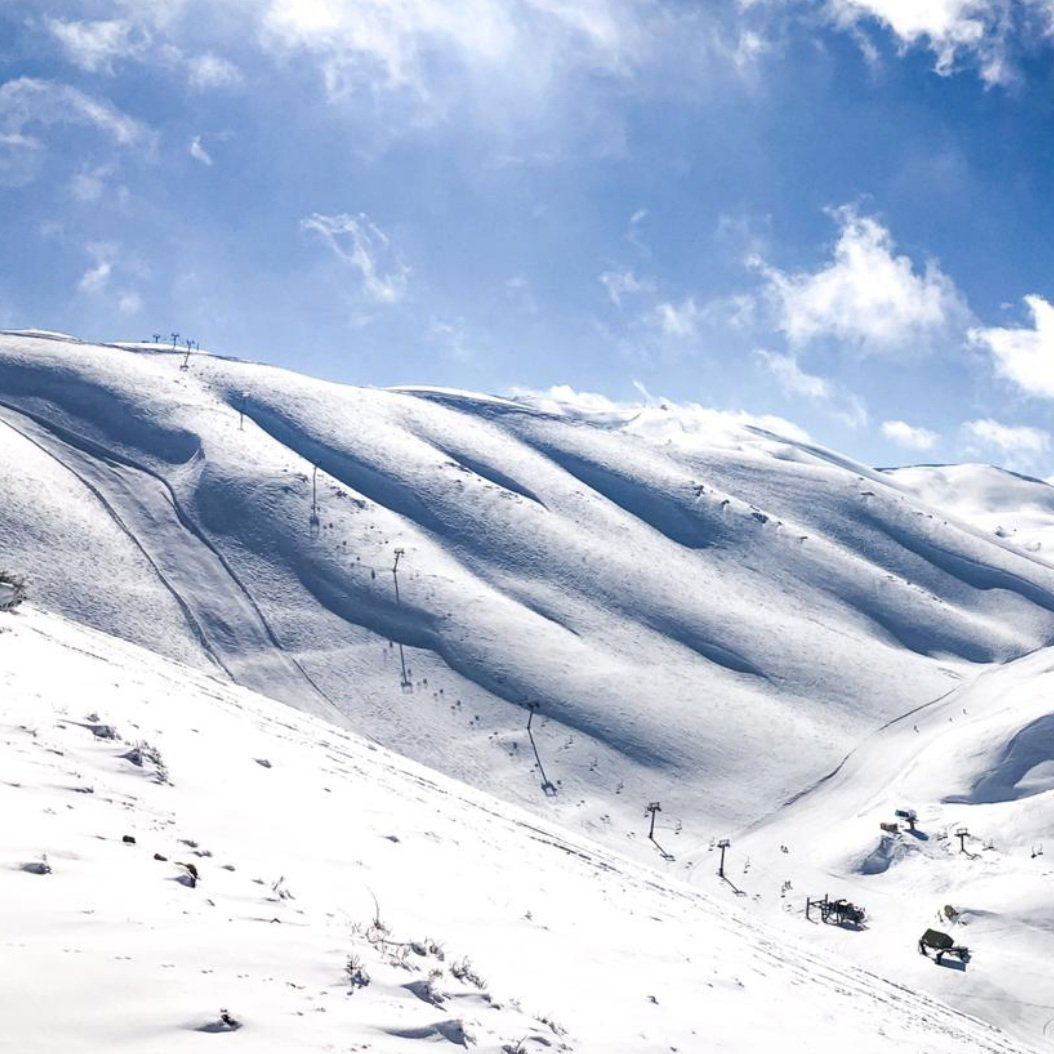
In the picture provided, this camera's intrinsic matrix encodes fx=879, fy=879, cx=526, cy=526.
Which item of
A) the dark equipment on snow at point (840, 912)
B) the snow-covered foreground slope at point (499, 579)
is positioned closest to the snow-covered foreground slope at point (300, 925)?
the dark equipment on snow at point (840, 912)

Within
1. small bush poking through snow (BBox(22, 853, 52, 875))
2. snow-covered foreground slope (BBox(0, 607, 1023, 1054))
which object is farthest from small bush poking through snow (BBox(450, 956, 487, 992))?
small bush poking through snow (BBox(22, 853, 52, 875))

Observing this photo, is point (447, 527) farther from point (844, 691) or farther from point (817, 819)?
point (817, 819)

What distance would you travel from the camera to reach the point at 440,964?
8477mm

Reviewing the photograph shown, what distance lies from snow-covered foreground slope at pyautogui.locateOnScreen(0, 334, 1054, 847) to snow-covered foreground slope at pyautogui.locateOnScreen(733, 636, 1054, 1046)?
5.50 metres

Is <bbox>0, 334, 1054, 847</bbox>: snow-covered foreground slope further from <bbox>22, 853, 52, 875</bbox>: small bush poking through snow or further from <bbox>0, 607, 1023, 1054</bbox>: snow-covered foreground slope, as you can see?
<bbox>22, 853, 52, 875</bbox>: small bush poking through snow

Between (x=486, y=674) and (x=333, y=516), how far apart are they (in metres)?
31.9

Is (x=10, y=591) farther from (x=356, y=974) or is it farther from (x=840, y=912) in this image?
(x=840, y=912)

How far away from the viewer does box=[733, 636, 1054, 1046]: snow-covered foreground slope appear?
38469mm

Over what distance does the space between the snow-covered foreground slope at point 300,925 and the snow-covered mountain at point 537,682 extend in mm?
99

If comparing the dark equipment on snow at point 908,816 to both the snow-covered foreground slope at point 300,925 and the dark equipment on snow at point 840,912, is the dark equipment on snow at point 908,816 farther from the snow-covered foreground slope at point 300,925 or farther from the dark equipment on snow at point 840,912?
the snow-covered foreground slope at point 300,925

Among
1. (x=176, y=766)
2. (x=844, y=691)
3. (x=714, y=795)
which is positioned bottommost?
(x=714, y=795)

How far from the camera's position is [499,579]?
95.3 meters

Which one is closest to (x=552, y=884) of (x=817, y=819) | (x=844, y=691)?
(x=817, y=819)

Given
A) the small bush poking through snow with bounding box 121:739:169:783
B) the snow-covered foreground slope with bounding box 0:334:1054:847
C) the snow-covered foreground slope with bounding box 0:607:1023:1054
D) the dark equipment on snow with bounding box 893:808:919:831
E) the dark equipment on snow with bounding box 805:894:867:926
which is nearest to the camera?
the snow-covered foreground slope with bounding box 0:607:1023:1054
